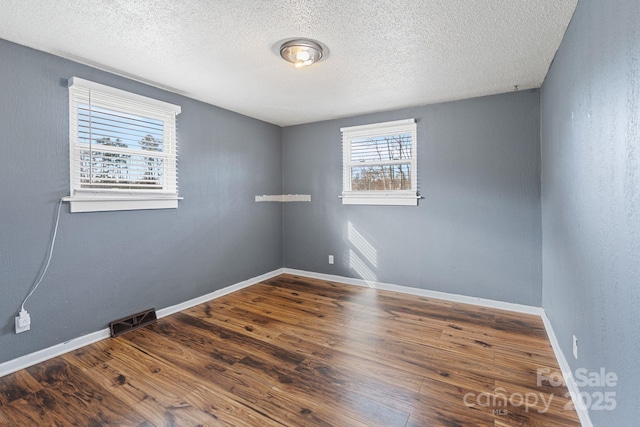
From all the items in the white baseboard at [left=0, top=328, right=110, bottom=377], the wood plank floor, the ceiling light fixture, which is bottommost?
the wood plank floor

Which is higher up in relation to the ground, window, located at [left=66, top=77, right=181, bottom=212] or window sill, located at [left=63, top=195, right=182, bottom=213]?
window, located at [left=66, top=77, right=181, bottom=212]

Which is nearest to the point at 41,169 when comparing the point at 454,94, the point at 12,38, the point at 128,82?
the point at 12,38

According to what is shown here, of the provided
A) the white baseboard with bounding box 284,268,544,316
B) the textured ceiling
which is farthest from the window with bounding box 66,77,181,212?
the white baseboard with bounding box 284,268,544,316

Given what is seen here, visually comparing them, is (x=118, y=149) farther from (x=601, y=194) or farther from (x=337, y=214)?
(x=601, y=194)

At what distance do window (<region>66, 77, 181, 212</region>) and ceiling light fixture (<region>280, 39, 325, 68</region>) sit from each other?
152 cm

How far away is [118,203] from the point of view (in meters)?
2.68

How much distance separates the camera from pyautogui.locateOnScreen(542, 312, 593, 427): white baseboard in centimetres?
156

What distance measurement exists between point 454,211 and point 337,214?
1539 millimetres

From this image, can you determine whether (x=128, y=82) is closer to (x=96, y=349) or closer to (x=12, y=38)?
(x=12, y=38)

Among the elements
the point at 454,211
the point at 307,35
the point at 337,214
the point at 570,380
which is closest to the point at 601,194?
the point at 570,380

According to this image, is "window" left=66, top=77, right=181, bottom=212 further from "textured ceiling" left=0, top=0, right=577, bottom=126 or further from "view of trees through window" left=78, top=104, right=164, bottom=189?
"textured ceiling" left=0, top=0, right=577, bottom=126

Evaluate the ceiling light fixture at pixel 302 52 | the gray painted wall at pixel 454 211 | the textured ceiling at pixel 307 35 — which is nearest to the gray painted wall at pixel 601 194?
the textured ceiling at pixel 307 35

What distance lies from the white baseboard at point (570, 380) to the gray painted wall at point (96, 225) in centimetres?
335

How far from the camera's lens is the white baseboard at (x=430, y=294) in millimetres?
3139
